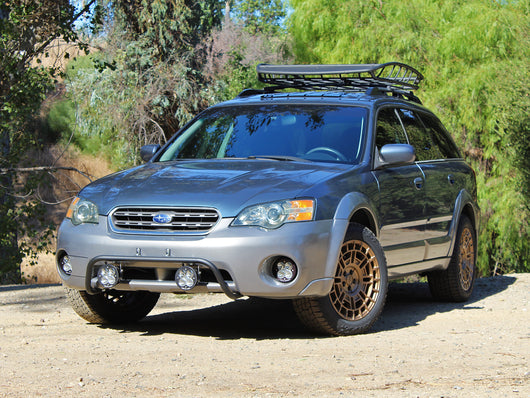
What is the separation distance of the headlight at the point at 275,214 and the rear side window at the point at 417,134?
2.32 meters

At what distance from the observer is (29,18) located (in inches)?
574

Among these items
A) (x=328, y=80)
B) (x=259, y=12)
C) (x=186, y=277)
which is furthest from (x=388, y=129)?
(x=259, y=12)

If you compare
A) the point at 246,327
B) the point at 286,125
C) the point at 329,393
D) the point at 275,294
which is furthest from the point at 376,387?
the point at 286,125

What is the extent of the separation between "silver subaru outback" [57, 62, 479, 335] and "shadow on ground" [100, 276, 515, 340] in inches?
13.9

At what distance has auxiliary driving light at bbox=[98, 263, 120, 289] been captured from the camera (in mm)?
6281

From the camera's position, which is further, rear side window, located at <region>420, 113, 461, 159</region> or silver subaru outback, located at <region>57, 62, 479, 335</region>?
rear side window, located at <region>420, 113, 461, 159</region>

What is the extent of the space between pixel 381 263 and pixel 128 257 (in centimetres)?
190

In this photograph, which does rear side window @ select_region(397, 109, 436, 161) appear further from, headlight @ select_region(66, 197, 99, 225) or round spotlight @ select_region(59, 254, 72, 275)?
round spotlight @ select_region(59, 254, 72, 275)

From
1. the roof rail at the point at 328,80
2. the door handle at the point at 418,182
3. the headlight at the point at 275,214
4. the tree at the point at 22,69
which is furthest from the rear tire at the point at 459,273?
the tree at the point at 22,69

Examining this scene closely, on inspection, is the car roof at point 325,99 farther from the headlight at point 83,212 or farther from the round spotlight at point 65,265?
the round spotlight at point 65,265

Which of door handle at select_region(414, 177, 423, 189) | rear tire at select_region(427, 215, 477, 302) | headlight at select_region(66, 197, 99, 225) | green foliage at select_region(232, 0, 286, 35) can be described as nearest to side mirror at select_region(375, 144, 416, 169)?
door handle at select_region(414, 177, 423, 189)

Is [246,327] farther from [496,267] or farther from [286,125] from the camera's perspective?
[496,267]

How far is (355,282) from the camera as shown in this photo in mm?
6668

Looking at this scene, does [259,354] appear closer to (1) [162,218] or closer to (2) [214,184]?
(1) [162,218]
